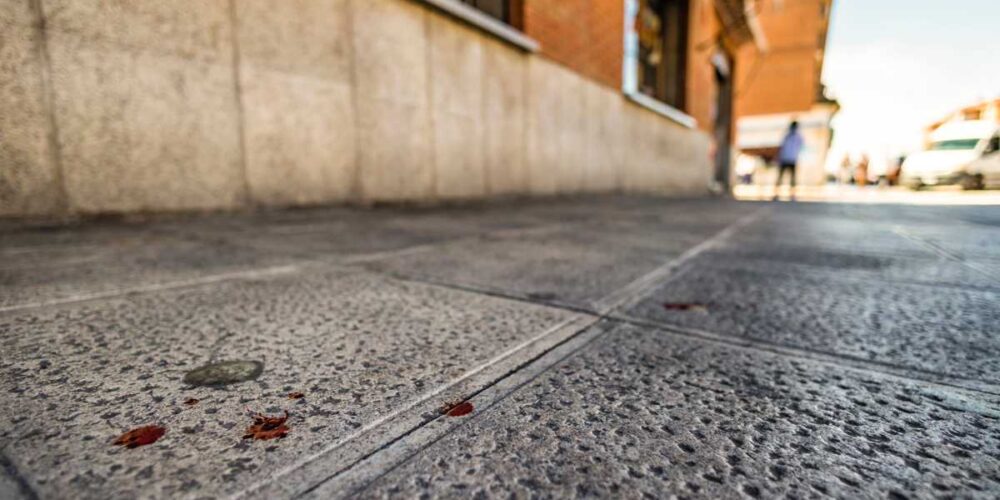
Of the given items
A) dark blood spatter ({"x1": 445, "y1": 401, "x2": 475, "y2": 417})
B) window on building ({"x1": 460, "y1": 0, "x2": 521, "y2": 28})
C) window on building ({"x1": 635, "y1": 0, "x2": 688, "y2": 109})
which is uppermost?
window on building ({"x1": 635, "y1": 0, "x2": 688, "y2": 109})

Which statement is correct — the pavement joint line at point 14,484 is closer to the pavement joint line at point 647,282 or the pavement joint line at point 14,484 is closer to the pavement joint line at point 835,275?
the pavement joint line at point 647,282

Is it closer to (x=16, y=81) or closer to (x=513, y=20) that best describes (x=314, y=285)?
(x=16, y=81)

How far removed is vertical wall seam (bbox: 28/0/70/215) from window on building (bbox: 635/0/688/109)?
8.86 metres

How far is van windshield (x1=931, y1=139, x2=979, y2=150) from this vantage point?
48.5ft

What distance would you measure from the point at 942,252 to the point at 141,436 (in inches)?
114

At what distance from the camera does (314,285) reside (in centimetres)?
130

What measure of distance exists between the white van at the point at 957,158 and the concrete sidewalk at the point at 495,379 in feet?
59.6

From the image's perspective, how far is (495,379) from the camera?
713 mm

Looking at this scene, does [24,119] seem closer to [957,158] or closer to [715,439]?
[715,439]

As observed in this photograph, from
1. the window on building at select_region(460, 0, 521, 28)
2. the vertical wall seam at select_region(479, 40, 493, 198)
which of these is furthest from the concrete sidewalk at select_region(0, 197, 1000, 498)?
the window on building at select_region(460, 0, 521, 28)

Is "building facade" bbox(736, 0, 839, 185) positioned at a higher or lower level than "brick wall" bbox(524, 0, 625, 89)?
higher

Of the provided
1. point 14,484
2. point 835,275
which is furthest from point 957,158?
point 14,484

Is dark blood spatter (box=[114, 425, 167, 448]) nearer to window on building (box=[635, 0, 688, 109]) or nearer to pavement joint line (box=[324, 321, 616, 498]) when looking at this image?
pavement joint line (box=[324, 321, 616, 498])

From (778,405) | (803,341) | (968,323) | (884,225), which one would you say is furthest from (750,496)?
(884,225)
